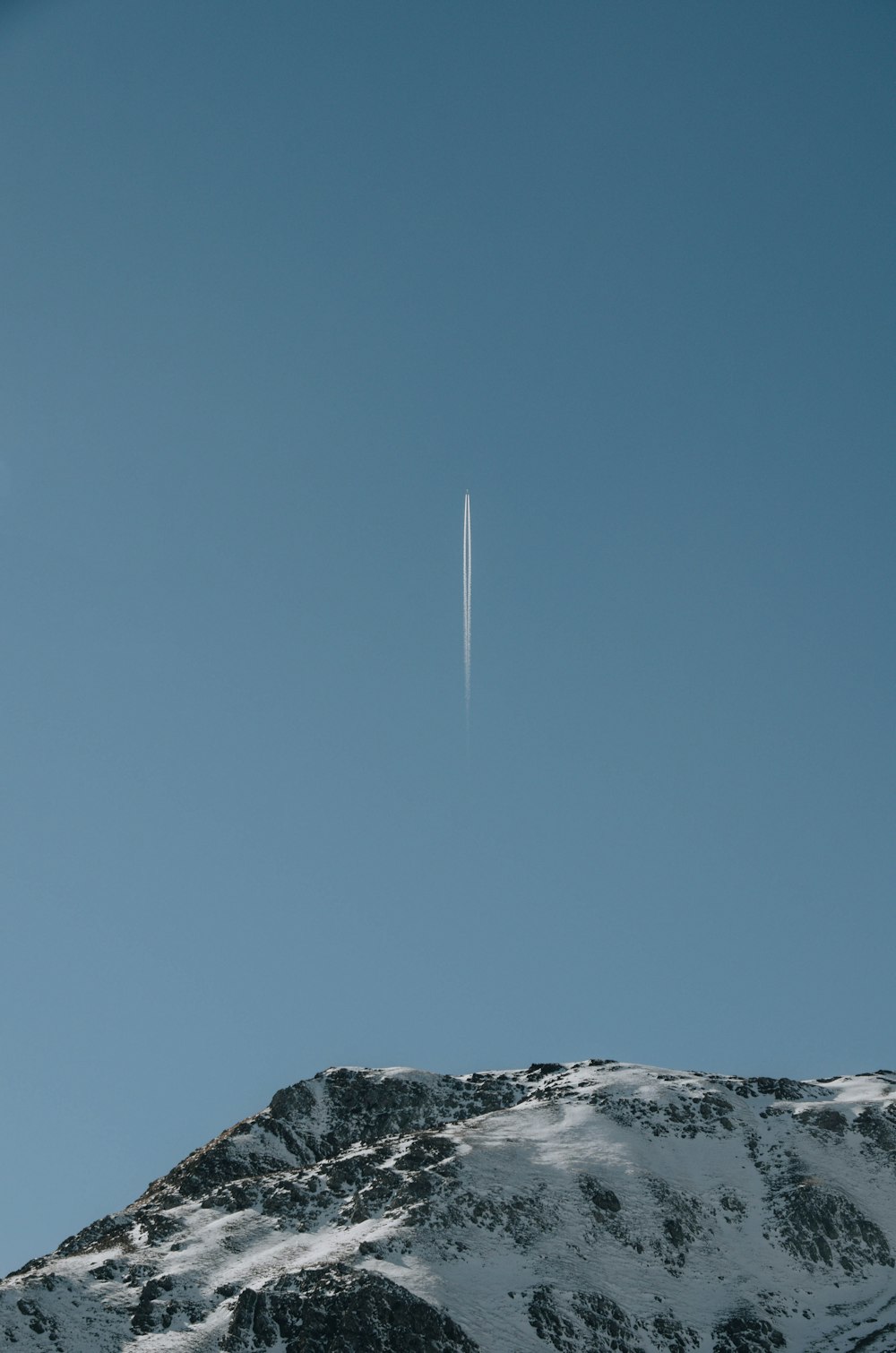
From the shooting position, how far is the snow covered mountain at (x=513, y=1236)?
71.1 metres

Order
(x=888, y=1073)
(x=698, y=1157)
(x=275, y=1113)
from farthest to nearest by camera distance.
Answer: (x=888, y=1073)
(x=275, y=1113)
(x=698, y=1157)

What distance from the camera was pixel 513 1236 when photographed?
81875mm

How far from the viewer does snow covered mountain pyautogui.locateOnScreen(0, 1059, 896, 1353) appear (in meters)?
71.1

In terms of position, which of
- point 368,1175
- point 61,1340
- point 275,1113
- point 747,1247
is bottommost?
point 61,1340

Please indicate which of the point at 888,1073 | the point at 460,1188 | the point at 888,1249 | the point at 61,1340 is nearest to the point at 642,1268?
the point at 460,1188

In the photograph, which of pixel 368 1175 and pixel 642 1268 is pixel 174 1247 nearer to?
pixel 368 1175

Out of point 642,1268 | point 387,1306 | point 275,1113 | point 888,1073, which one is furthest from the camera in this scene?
point 888,1073

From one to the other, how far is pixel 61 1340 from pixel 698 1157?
178 ft

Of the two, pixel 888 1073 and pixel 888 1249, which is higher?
pixel 888 1073

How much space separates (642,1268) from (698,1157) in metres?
18.8

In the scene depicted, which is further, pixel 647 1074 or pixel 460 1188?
pixel 647 1074

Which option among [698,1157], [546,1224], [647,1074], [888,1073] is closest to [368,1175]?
[546,1224]

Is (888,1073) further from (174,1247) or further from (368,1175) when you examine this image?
(174,1247)

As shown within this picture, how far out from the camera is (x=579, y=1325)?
2867 inches
